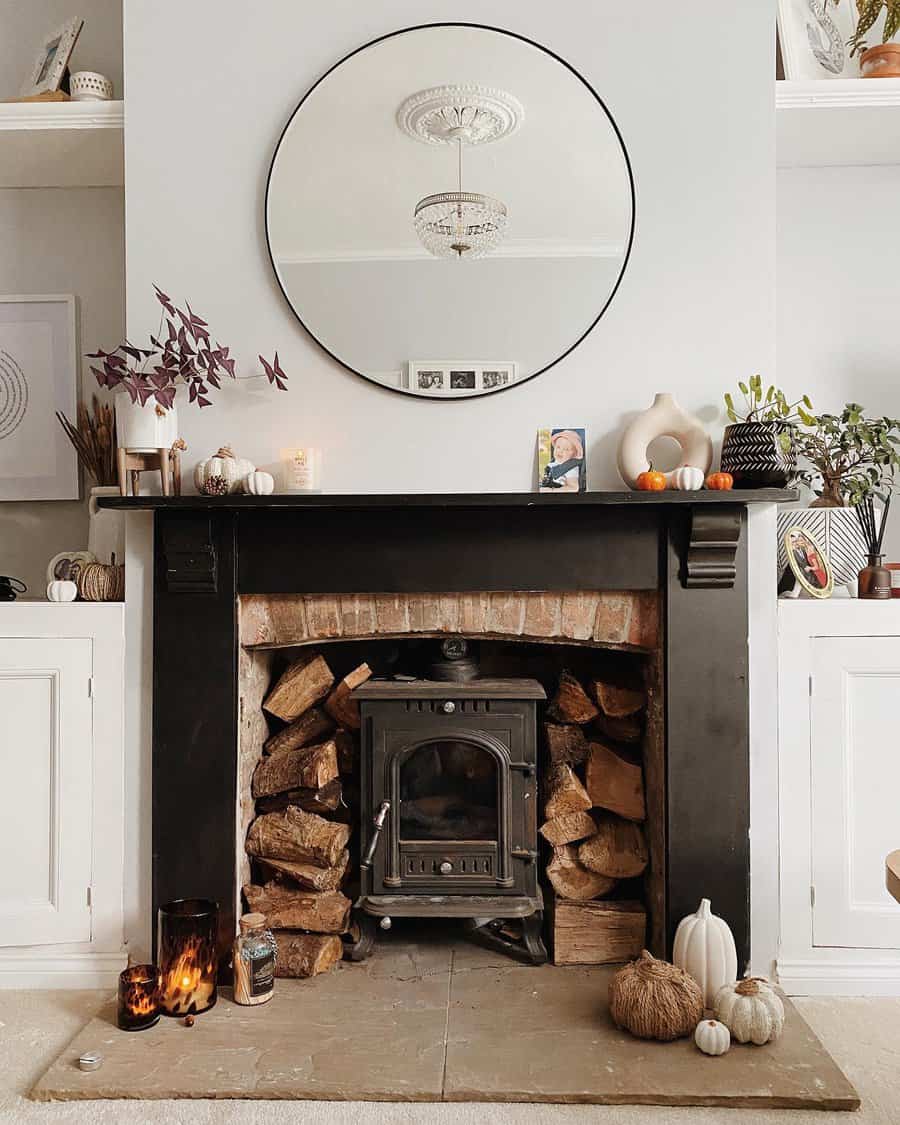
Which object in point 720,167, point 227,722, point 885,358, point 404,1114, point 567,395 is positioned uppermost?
point 720,167

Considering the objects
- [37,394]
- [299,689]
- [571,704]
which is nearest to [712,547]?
[571,704]

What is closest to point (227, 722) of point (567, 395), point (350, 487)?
point (350, 487)

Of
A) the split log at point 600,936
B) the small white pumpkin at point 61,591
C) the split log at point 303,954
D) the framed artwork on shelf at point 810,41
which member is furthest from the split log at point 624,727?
the framed artwork on shelf at point 810,41

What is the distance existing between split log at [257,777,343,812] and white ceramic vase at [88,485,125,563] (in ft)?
2.55

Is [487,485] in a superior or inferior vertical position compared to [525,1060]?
superior

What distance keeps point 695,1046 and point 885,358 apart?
76.6 inches

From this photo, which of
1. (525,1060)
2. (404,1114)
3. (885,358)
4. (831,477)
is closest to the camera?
(404,1114)

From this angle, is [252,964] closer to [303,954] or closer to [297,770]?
[303,954]

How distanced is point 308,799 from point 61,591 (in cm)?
84

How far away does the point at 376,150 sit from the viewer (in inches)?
93.7

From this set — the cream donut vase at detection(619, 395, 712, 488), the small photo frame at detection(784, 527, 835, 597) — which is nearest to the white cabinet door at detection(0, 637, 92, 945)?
the cream donut vase at detection(619, 395, 712, 488)

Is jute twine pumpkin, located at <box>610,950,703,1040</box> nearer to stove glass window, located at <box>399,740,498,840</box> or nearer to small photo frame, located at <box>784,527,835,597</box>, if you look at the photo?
stove glass window, located at <box>399,740,498,840</box>

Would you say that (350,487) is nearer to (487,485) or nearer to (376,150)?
(487,485)

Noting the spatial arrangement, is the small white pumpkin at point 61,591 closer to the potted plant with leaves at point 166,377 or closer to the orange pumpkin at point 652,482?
the potted plant with leaves at point 166,377
